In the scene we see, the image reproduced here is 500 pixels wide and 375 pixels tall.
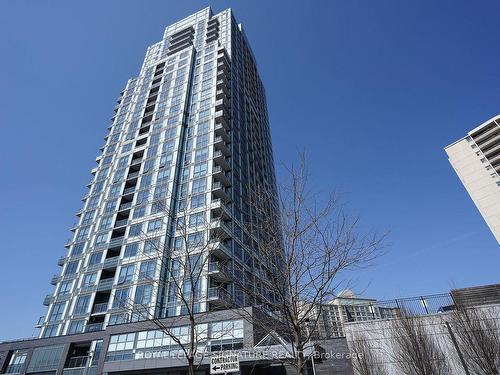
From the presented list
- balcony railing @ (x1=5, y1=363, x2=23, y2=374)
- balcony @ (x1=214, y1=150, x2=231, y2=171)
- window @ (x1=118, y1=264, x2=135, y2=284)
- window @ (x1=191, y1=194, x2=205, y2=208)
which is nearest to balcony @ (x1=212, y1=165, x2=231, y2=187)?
balcony @ (x1=214, y1=150, x2=231, y2=171)

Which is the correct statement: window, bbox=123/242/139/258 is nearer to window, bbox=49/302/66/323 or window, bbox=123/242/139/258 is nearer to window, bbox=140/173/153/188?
window, bbox=140/173/153/188

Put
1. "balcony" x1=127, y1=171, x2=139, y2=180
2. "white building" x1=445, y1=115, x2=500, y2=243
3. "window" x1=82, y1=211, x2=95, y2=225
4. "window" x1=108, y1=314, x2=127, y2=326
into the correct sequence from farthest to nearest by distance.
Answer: "white building" x1=445, y1=115, x2=500, y2=243, "balcony" x1=127, y1=171, x2=139, y2=180, "window" x1=82, y1=211, x2=95, y2=225, "window" x1=108, y1=314, x2=127, y2=326

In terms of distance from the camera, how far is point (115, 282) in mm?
35875

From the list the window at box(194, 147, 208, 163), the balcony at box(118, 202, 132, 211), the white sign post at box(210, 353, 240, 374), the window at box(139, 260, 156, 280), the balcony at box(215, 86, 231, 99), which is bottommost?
the white sign post at box(210, 353, 240, 374)

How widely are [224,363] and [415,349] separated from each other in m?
13.7

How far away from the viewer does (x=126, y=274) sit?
3600cm

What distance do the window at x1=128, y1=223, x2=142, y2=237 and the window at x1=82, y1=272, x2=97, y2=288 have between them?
692cm

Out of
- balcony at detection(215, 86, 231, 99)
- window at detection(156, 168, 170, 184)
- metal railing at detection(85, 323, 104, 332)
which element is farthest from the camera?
balcony at detection(215, 86, 231, 99)

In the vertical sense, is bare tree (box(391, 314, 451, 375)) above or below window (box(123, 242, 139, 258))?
below

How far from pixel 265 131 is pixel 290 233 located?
64436 millimetres

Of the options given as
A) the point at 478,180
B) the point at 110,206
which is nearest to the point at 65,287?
the point at 110,206

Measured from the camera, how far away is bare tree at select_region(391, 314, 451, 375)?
15.7 m

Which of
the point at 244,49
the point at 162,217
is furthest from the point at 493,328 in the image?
the point at 244,49

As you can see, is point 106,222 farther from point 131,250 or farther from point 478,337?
point 478,337
